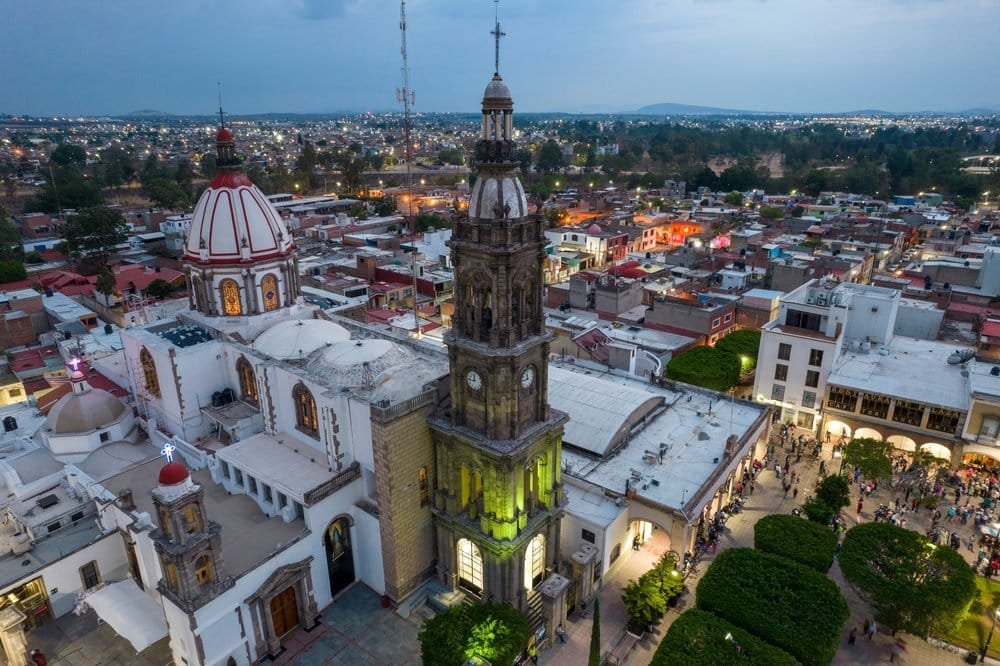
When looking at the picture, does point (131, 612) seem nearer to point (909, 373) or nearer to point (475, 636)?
point (475, 636)

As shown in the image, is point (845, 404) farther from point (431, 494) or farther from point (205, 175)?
point (205, 175)

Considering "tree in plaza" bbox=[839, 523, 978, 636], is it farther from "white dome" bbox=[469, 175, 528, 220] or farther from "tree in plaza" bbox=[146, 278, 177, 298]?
"tree in plaza" bbox=[146, 278, 177, 298]

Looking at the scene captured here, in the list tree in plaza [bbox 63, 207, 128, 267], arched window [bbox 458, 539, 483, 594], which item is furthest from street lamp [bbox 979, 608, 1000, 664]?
tree in plaza [bbox 63, 207, 128, 267]

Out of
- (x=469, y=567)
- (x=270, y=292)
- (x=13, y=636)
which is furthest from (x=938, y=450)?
(x=13, y=636)

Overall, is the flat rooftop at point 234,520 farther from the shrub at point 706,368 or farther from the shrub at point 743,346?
the shrub at point 743,346

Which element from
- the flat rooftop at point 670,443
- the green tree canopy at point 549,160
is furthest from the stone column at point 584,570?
the green tree canopy at point 549,160

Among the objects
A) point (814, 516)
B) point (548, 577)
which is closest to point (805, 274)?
point (814, 516)
